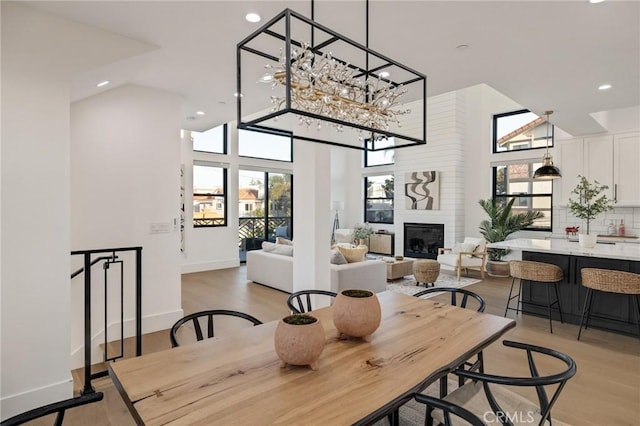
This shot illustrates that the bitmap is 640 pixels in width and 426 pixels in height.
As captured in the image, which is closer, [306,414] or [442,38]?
[306,414]

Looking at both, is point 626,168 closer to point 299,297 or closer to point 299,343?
point 299,297

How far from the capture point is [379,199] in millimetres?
10234

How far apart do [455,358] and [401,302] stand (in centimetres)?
89

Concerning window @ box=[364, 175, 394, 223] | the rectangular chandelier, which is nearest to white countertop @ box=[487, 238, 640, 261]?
the rectangular chandelier

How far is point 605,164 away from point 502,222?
190 centimetres

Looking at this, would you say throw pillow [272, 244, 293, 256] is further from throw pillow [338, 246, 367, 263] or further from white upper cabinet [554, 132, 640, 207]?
white upper cabinet [554, 132, 640, 207]

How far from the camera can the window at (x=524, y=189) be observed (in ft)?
23.6

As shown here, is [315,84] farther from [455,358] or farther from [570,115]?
[570,115]

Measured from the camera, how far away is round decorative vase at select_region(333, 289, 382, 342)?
168cm

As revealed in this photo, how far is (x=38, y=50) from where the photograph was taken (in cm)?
235

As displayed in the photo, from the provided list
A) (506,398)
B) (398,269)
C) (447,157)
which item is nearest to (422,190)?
(447,157)

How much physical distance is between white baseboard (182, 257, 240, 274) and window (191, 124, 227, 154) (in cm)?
243

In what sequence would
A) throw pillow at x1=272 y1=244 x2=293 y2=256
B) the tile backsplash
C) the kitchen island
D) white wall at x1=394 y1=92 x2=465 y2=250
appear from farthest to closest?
white wall at x1=394 y1=92 x2=465 y2=250 < throw pillow at x1=272 y1=244 x2=293 y2=256 < the tile backsplash < the kitchen island


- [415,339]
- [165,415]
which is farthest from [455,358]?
[165,415]
